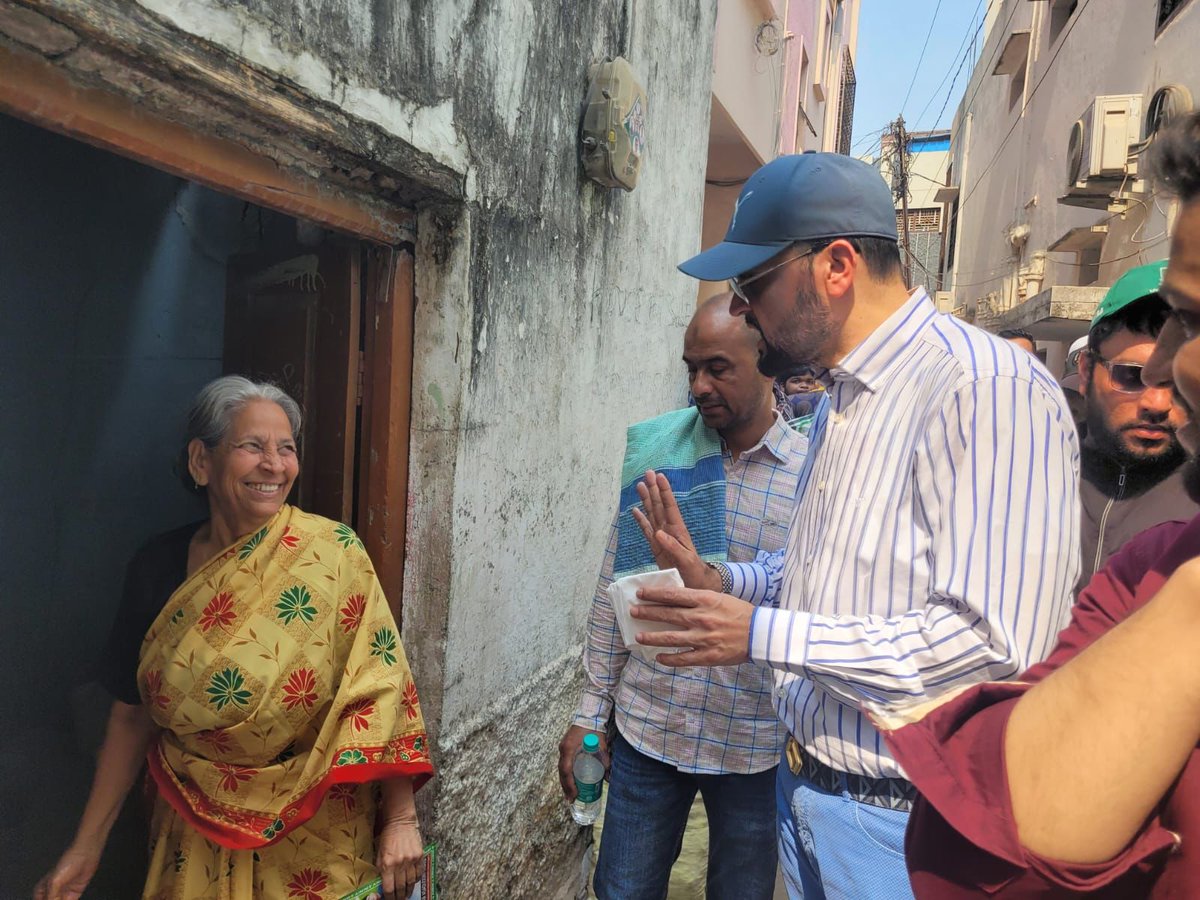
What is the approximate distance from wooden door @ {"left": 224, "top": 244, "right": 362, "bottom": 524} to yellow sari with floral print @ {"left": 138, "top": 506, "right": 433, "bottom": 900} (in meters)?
0.32

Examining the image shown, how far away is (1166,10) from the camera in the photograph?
21.2 feet

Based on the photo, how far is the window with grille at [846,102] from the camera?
17.0 metres

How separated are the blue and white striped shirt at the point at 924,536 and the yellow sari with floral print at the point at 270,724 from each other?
3.43 ft

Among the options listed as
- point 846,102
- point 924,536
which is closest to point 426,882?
point 924,536

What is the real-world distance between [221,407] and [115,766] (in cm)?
92

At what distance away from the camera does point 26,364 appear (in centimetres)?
277

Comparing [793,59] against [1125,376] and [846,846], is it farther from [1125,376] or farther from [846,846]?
[846,846]

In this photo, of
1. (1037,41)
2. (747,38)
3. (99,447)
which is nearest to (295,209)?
(99,447)

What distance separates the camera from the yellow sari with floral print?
72.6 inches

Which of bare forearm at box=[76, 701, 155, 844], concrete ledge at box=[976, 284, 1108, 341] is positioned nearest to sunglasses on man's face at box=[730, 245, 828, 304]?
bare forearm at box=[76, 701, 155, 844]

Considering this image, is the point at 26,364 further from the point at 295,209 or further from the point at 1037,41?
the point at 1037,41

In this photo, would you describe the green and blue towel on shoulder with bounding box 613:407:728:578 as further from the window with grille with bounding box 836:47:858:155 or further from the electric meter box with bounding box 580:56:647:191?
the window with grille with bounding box 836:47:858:155

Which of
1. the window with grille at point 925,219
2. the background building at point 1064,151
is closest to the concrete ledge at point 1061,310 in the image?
the background building at point 1064,151

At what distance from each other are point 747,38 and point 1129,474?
5.85 meters
